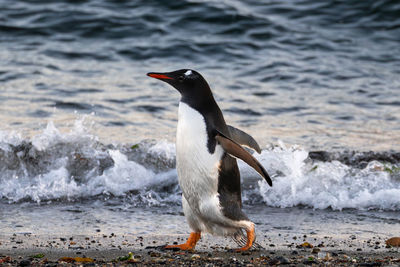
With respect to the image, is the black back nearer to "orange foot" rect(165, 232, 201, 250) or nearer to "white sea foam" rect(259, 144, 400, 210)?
"orange foot" rect(165, 232, 201, 250)

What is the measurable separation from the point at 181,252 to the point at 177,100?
5.82 m

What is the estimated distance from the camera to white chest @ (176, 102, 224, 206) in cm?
425

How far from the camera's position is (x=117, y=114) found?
29.2 ft

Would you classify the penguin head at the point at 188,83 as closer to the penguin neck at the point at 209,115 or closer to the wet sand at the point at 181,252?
the penguin neck at the point at 209,115

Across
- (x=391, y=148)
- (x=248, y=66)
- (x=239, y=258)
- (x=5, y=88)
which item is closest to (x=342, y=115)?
(x=391, y=148)

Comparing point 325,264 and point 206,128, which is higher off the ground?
point 206,128

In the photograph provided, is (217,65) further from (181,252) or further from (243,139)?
(181,252)

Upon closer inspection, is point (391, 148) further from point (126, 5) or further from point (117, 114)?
point (126, 5)

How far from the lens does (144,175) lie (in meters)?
6.77

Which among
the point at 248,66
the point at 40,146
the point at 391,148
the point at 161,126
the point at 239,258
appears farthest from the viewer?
the point at 248,66

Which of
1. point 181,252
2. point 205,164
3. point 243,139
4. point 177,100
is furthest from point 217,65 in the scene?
point 181,252

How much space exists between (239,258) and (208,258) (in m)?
0.21

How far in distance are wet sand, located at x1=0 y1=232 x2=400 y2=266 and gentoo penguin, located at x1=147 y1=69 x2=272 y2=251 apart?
196 millimetres

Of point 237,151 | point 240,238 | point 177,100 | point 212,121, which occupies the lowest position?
point 177,100
